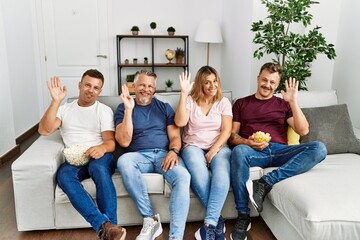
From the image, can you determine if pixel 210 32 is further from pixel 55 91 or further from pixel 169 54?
pixel 55 91

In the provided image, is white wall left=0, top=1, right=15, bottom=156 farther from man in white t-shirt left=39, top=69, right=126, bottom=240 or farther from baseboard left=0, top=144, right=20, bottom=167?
man in white t-shirt left=39, top=69, right=126, bottom=240

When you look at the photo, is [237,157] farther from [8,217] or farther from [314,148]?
[8,217]

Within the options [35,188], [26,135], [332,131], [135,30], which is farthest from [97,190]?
[135,30]

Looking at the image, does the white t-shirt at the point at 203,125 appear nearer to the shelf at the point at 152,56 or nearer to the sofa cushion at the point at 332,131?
the sofa cushion at the point at 332,131

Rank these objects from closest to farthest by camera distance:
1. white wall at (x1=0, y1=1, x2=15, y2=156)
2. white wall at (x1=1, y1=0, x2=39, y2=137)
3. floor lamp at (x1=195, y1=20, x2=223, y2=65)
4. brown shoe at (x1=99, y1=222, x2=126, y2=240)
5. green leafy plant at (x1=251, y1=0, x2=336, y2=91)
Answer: brown shoe at (x1=99, y1=222, x2=126, y2=240) → green leafy plant at (x1=251, y1=0, x2=336, y2=91) → white wall at (x1=0, y1=1, x2=15, y2=156) → white wall at (x1=1, y1=0, x2=39, y2=137) → floor lamp at (x1=195, y1=20, x2=223, y2=65)

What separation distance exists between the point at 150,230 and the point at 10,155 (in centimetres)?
217

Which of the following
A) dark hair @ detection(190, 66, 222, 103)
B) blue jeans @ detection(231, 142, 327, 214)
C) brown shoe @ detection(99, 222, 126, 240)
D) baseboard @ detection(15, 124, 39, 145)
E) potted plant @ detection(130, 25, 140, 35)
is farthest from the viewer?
potted plant @ detection(130, 25, 140, 35)

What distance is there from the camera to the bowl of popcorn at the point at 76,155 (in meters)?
2.15

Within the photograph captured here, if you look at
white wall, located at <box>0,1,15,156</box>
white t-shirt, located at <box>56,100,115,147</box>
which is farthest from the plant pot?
white t-shirt, located at <box>56,100,115,147</box>

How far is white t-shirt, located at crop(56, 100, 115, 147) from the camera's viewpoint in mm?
2316

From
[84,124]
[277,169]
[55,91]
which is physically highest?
[55,91]

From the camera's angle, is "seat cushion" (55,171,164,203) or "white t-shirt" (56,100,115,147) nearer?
"seat cushion" (55,171,164,203)

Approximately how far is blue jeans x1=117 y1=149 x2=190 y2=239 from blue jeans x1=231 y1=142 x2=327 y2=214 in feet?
1.07

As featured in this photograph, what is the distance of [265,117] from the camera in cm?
247
